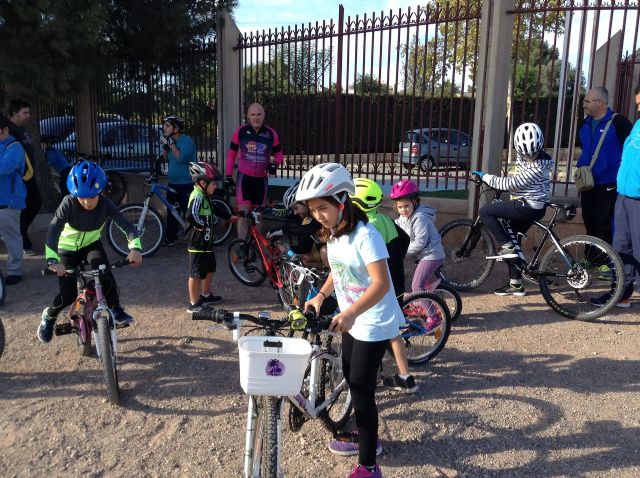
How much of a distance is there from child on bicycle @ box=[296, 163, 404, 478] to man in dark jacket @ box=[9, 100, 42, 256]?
17.4 ft

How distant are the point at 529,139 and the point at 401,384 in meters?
2.91

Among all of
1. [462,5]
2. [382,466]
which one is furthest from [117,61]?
[382,466]

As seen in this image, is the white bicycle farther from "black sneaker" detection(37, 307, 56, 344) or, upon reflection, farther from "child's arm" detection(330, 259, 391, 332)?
"black sneaker" detection(37, 307, 56, 344)

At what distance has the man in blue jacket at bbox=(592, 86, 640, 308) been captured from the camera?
5176 millimetres

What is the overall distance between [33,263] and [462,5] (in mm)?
6400

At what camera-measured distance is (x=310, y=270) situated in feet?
15.9

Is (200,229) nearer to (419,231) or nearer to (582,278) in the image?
(419,231)

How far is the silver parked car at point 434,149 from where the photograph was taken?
7604 mm

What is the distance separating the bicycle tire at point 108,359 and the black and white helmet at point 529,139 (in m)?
4.02

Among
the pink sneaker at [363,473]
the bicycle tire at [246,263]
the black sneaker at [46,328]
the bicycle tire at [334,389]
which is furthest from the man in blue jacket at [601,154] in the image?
the black sneaker at [46,328]

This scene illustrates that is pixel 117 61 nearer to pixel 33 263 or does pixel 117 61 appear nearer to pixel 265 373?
pixel 33 263

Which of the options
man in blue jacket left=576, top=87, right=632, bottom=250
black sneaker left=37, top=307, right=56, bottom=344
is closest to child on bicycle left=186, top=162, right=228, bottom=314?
black sneaker left=37, top=307, right=56, bottom=344

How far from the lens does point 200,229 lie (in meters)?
5.19

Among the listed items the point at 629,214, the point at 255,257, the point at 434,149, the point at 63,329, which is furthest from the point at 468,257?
the point at 63,329
